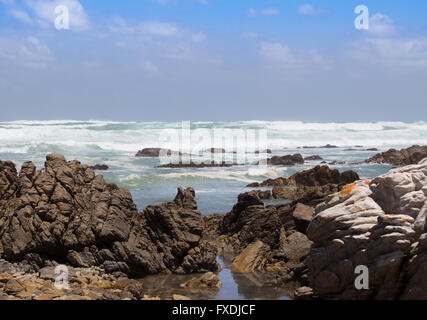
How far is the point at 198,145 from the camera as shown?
74.3m

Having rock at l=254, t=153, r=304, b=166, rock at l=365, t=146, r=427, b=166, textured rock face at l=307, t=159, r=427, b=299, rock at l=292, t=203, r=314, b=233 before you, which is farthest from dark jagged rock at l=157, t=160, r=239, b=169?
textured rock face at l=307, t=159, r=427, b=299

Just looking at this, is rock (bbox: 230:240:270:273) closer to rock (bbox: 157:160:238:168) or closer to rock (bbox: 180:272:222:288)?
rock (bbox: 180:272:222:288)

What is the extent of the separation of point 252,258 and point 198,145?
60510mm

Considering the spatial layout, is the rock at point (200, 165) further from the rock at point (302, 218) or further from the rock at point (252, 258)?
the rock at point (302, 218)

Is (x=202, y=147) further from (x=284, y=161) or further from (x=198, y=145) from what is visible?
(x=284, y=161)

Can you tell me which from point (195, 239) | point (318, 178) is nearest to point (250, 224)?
point (195, 239)

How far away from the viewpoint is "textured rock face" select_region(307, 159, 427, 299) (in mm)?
7586

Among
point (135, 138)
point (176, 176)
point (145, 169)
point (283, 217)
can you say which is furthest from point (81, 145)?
point (283, 217)

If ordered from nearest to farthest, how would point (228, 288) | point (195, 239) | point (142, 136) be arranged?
point (228, 288), point (195, 239), point (142, 136)

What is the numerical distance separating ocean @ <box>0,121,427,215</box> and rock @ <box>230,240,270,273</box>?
7.54 m

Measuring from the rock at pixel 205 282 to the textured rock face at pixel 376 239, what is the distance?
377 cm

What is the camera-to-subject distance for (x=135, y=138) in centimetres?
7744

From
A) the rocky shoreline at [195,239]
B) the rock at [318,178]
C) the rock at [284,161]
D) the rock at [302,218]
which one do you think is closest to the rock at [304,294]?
the rocky shoreline at [195,239]

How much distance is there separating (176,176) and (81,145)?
1277 inches
